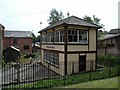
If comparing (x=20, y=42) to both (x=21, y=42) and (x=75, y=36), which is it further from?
(x=75, y=36)

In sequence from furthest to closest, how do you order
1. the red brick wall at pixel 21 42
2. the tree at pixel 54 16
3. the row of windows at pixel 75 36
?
the tree at pixel 54 16 → the red brick wall at pixel 21 42 → the row of windows at pixel 75 36

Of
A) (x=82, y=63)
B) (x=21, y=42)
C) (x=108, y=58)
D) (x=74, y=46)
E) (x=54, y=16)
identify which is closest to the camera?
(x=74, y=46)

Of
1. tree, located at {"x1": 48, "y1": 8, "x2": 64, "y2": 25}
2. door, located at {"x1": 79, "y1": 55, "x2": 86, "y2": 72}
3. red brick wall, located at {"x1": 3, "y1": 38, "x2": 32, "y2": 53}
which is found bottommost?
door, located at {"x1": 79, "y1": 55, "x2": 86, "y2": 72}

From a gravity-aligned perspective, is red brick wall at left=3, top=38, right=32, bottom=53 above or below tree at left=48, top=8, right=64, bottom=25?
below

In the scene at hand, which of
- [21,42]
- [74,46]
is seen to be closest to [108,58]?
[74,46]

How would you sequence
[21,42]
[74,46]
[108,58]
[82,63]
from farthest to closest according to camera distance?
[21,42] → [108,58] → [82,63] → [74,46]

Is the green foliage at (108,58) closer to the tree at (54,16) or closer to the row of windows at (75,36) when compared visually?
the row of windows at (75,36)

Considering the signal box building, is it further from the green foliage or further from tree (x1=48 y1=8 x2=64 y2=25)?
tree (x1=48 y1=8 x2=64 y2=25)

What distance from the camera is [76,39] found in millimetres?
23781

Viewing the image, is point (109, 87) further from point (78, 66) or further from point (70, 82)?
point (78, 66)

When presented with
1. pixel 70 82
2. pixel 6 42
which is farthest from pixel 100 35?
pixel 70 82

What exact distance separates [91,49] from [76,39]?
7.45ft

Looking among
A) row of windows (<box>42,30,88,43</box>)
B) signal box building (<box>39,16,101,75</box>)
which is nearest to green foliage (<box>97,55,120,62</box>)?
signal box building (<box>39,16,101,75</box>)

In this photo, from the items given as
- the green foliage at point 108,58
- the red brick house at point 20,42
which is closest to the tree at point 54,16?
the red brick house at point 20,42
